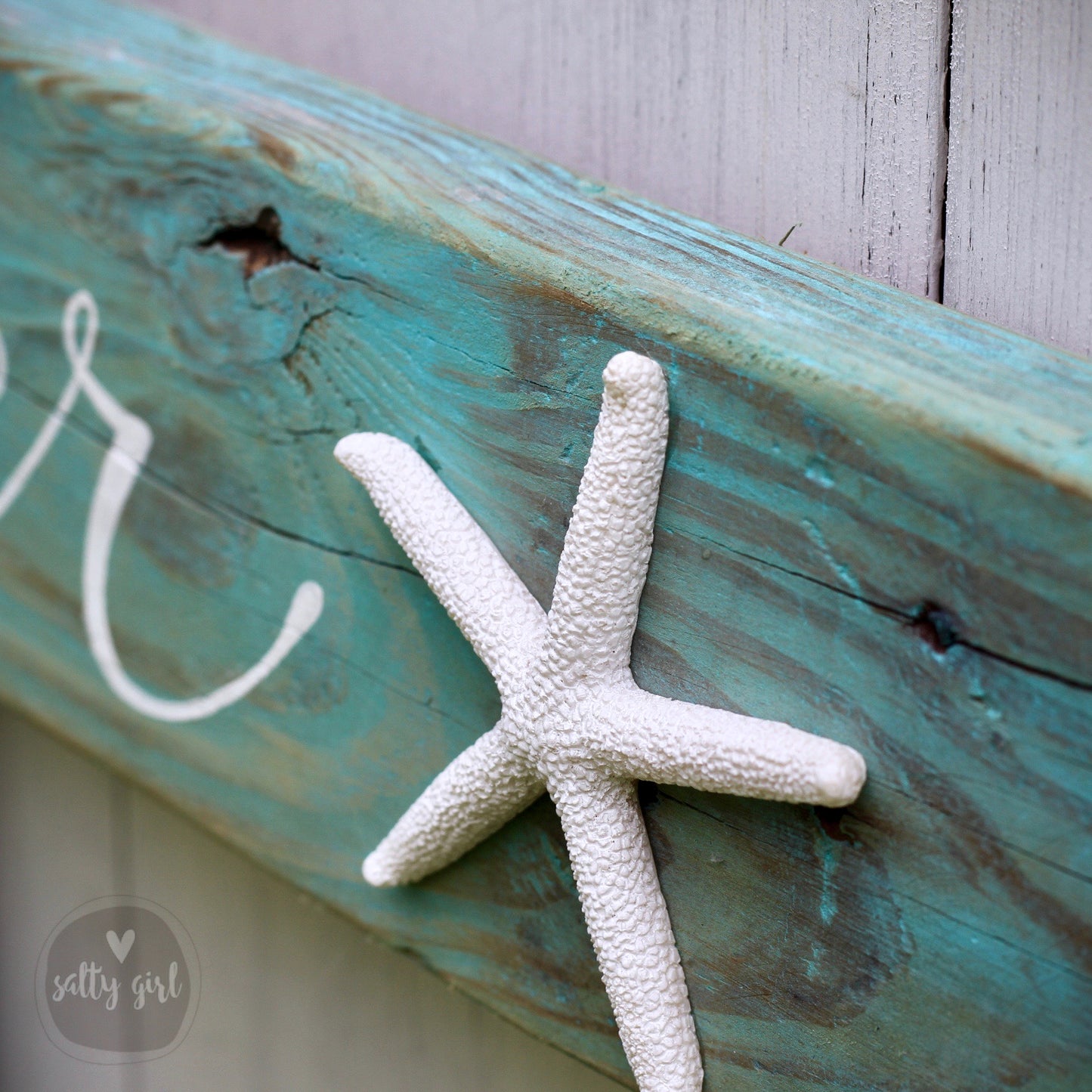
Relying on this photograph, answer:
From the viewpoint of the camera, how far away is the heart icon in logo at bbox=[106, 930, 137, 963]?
41.6 inches

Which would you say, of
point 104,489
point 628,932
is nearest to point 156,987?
point 104,489

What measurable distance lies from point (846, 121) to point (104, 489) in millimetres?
717

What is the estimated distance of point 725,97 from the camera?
32.0 inches

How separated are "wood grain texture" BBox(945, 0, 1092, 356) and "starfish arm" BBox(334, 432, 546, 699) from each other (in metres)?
0.39

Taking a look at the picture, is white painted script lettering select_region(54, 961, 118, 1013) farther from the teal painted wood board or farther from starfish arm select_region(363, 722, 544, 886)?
starfish arm select_region(363, 722, 544, 886)

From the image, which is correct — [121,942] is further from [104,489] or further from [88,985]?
[104,489]

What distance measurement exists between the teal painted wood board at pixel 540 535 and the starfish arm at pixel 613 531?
19mm

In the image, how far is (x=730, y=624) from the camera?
65cm

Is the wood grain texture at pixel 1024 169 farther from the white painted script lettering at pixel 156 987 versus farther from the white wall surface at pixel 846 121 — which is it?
the white painted script lettering at pixel 156 987

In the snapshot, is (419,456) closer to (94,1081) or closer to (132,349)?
(132,349)

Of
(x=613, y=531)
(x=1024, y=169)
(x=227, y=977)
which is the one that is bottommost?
(x=227, y=977)

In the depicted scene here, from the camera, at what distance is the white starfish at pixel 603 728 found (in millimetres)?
616

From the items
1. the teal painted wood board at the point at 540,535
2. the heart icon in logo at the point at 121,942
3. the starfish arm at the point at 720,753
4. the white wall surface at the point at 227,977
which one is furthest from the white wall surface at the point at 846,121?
the heart icon in logo at the point at 121,942

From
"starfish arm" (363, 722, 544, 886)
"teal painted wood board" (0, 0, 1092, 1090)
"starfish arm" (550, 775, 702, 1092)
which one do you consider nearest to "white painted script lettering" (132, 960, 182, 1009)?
"teal painted wood board" (0, 0, 1092, 1090)
